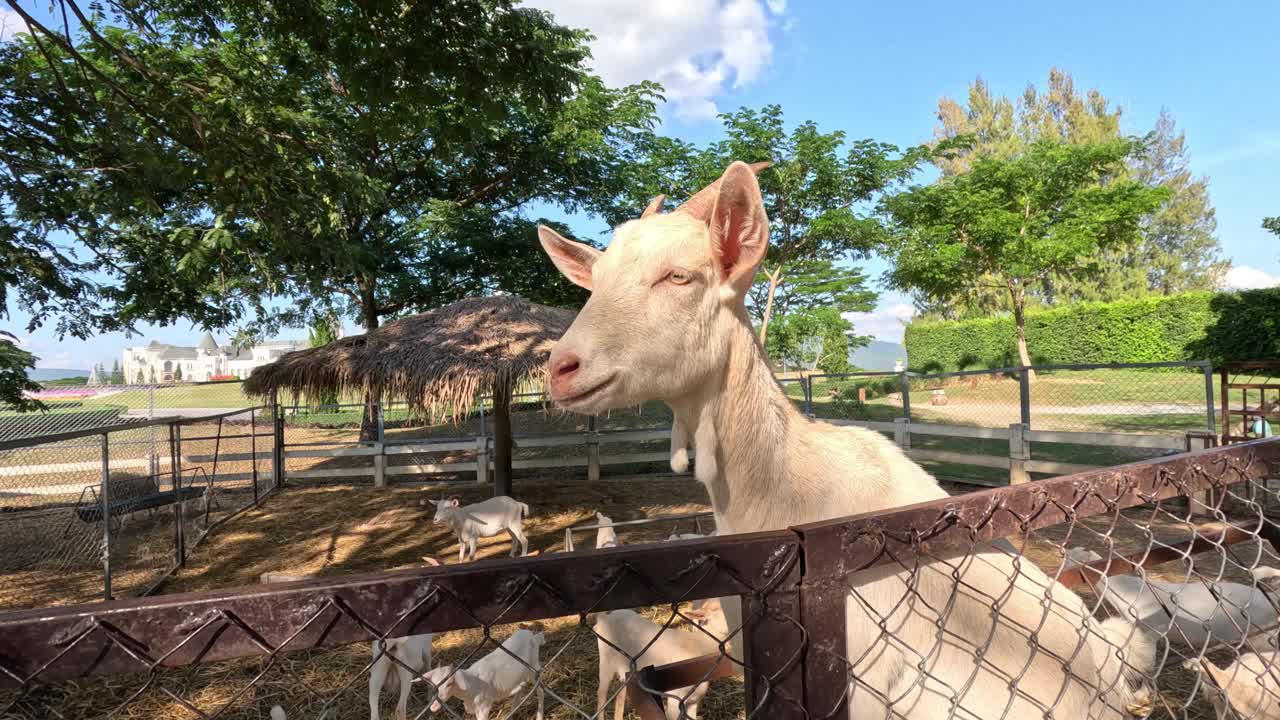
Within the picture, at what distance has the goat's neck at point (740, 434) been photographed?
4.82 ft

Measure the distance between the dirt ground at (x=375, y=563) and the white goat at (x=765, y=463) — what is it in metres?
0.19

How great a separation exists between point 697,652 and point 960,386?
71.9 feet

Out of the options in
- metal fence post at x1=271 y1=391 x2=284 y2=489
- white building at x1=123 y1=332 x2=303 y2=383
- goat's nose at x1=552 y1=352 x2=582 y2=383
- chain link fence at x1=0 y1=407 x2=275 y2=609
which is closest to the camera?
goat's nose at x1=552 y1=352 x2=582 y2=383

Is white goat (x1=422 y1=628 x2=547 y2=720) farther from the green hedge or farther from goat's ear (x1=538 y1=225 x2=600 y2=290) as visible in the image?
the green hedge

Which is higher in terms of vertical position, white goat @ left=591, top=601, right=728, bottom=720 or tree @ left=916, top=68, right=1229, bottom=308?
tree @ left=916, top=68, right=1229, bottom=308

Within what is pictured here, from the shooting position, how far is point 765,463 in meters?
1.47

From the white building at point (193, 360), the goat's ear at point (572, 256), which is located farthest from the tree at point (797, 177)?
the white building at point (193, 360)

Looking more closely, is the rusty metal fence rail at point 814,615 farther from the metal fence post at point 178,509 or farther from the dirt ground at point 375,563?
the metal fence post at point 178,509

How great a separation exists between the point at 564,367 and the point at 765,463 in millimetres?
549

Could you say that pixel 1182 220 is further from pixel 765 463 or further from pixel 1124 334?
pixel 765 463

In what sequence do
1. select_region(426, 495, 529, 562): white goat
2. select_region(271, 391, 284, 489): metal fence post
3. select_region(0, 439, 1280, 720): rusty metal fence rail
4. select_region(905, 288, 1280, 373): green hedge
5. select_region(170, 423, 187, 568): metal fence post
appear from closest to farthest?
1. select_region(0, 439, 1280, 720): rusty metal fence rail
2. select_region(170, 423, 187, 568): metal fence post
3. select_region(426, 495, 529, 562): white goat
4. select_region(271, 391, 284, 489): metal fence post
5. select_region(905, 288, 1280, 373): green hedge

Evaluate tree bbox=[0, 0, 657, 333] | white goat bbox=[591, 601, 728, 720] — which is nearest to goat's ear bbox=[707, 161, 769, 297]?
white goat bbox=[591, 601, 728, 720]

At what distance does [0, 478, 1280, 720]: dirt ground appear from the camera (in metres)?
3.52

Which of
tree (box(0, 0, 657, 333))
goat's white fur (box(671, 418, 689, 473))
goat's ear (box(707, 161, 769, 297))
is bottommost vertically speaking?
goat's white fur (box(671, 418, 689, 473))
